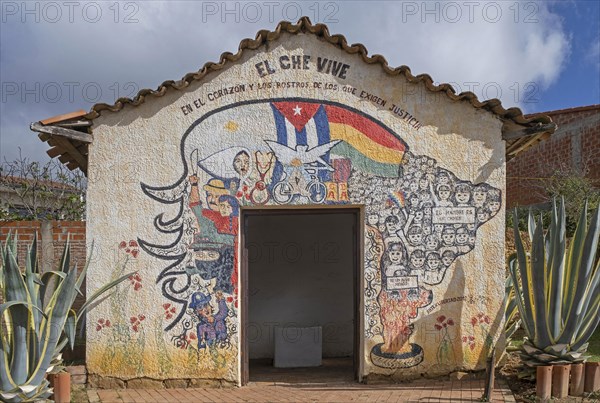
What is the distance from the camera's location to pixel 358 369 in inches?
270

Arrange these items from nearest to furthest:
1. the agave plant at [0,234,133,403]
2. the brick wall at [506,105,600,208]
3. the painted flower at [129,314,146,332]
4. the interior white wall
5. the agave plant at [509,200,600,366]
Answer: the agave plant at [0,234,133,403]
the agave plant at [509,200,600,366]
the painted flower at [129,314,146,332]
the interior white wall
the brick wall at [506,105,600,208]

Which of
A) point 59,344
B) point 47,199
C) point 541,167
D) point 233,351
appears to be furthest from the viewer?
point 541,167

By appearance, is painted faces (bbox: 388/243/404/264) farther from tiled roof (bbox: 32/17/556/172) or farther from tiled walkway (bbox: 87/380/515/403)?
tiled roof (bbox: 32/17/556/172)

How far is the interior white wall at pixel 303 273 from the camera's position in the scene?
32.5ft

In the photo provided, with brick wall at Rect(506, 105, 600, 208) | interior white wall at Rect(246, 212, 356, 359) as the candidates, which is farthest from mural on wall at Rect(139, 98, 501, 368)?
brick wall at Rect(506, 105, 600, 208)

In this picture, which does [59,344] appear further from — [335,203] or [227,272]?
[335,203]

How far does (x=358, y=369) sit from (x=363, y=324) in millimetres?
584

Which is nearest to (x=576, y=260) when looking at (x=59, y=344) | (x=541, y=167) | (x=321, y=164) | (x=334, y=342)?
(x=321, y=164)

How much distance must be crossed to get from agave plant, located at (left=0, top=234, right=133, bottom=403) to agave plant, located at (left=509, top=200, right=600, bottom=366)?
4.81m

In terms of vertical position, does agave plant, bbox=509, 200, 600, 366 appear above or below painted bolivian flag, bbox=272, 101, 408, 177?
below

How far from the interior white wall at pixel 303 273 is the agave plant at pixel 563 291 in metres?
4.07

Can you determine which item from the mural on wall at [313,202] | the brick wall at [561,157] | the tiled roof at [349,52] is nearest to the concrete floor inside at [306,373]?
the mural on wall at [313,202]

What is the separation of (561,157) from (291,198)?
11227 mm

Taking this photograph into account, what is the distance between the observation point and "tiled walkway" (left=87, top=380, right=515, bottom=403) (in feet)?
20.0
